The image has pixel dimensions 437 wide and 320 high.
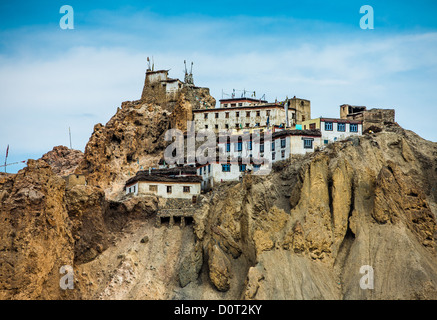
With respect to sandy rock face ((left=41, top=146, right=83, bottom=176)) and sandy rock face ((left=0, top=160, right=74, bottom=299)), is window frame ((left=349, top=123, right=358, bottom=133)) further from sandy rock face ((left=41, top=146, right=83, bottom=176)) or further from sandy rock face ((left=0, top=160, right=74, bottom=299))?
sandy rock face ((left=41, top=146, right=83, bottom=176))

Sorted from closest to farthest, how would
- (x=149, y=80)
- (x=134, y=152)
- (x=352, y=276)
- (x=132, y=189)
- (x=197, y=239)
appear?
(x=352, y=276) → (x=197, y=239) → (x=132, y=189) → (x=134, y=152) → (x=149, y=80)

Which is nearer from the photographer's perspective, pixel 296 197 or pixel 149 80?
pixel 296 197

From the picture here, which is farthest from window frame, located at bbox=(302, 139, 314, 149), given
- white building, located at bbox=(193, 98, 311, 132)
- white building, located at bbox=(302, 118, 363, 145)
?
white building, located at bbox=(193, 98, 311, 132)

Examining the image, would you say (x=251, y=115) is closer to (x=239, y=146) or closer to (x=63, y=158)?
(x=239, y=146)

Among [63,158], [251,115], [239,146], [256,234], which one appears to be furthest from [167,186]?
[63,158]

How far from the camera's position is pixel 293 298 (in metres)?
92.8

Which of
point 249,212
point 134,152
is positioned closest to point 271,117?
point 134,152

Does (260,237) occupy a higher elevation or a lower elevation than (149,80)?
lower

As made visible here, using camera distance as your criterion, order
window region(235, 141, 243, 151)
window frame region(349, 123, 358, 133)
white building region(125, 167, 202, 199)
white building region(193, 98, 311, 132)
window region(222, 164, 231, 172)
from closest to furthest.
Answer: white building region(125, 167, 202, 199) < window region(222, 164, 231, 172) < window frame region(349, 123, 358, 133) < window region(235, 141, 243, 151) < white building region(193, 98, 311, 132)

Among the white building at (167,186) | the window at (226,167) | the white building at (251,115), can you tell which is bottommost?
the white building at (167,186)

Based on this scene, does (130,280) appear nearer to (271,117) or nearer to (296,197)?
(296,197)

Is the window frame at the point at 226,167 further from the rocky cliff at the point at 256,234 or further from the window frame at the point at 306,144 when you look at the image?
the window frame at the point at 306,144

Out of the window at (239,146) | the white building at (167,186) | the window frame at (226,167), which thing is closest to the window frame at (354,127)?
the window at (239,146)
